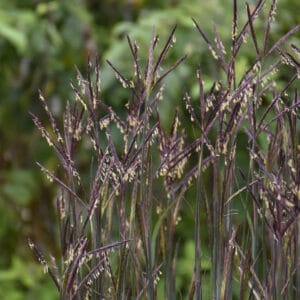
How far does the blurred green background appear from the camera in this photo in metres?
2.72

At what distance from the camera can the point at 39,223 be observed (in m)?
3.38

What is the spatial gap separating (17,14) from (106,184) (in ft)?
6.20

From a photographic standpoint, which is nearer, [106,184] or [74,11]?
[106,184]

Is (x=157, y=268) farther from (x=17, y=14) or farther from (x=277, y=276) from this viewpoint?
(x=17, y=14)

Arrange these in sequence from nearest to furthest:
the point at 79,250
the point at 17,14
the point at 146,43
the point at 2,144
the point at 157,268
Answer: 1. the point at 79,250
2. the point at 157,268
3. the point at 146,43
4. the point at 17,14
5. the point at 2,144

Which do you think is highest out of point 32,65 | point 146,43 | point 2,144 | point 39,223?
point 146,43

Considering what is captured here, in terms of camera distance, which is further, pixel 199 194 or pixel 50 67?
pixel 50 67

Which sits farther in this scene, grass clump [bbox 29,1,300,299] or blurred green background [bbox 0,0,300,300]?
blurred green background [bbox 0,0,300,300]

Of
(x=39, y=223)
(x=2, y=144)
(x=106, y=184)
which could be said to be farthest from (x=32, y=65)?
(x=106, y=184)

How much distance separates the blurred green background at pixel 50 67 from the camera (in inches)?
107

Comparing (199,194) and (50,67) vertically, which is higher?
(199,194)

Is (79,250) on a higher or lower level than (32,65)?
→ higher

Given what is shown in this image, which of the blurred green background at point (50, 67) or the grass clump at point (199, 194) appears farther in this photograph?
the blurred green background at point (50, 67)

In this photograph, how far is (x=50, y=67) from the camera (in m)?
3.22
